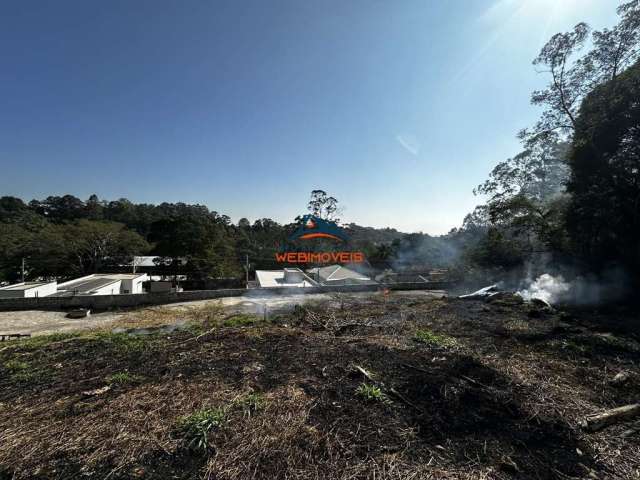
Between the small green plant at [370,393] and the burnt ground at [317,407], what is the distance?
0.02m

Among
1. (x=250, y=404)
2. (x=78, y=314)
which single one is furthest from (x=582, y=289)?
(x=78, y=314)

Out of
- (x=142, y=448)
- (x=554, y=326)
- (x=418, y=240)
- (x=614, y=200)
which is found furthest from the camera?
(x=418, y=240)

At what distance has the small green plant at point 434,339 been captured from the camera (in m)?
4.72

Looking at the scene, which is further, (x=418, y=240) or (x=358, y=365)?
(x=418, y=240)

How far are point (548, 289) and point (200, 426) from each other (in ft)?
47.0

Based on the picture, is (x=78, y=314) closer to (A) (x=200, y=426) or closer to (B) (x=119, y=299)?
(B) (x=119, y=299)

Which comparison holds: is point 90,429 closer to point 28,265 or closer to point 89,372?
point 89,372

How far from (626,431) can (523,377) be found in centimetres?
98

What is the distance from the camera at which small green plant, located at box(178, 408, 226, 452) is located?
7.09ft

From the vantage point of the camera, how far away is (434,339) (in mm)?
4953

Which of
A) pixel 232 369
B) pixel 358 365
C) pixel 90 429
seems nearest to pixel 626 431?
pixel 358 365

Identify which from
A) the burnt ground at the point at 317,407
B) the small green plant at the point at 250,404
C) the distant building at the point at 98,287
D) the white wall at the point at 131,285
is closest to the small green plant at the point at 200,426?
the burnt ground at the point at 317,407

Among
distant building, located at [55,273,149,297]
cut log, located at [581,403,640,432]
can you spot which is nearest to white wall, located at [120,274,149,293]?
distant building, located at [55,273,149,297]

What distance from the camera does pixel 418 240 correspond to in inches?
1208
